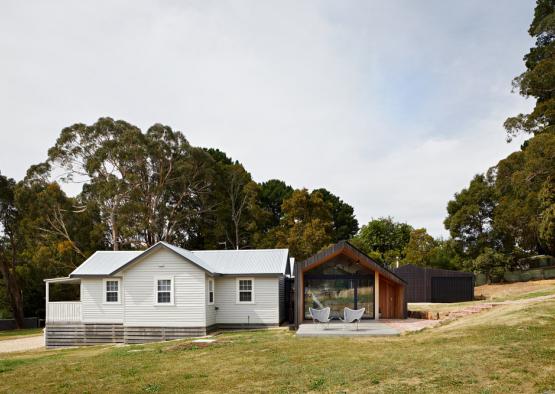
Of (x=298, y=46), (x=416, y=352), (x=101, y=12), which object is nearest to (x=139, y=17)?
(x=101, y=12)

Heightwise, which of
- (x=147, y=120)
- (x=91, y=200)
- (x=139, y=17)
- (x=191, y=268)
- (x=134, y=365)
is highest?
(x=147, y=120)

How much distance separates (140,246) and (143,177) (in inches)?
239

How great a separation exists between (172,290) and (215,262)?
3.67 m

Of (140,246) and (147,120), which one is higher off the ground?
(147,120)

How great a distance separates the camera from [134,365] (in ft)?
46.0

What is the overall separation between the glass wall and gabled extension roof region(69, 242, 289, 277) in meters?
1.67

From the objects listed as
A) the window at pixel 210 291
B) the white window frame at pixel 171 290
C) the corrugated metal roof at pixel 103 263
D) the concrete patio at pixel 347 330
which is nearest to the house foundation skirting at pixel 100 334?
the white window frame at pixel 171 290

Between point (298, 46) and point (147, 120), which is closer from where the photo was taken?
point (298, 46)

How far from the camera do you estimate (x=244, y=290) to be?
80.2 feet

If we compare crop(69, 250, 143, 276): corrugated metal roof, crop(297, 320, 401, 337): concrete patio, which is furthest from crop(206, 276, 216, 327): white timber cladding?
crop(297, 320, 401, 337): concrete patio

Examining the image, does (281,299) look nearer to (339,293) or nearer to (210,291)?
(339,293)

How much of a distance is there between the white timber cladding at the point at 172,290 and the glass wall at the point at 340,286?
4.91 meters

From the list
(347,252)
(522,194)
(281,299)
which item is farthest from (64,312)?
(522,194)

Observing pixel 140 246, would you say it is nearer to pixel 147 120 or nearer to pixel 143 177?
pixel 143 177
